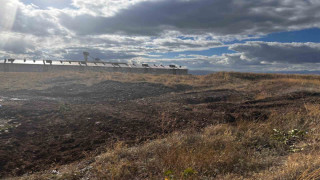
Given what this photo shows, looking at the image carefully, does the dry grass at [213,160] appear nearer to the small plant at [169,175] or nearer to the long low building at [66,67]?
the small plant at [169,175]

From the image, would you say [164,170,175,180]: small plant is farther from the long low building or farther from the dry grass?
the long low building

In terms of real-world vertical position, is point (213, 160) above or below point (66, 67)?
below

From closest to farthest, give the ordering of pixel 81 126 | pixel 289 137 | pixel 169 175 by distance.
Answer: pixel 169 175 < pixel 289 137 < pixel 81 126

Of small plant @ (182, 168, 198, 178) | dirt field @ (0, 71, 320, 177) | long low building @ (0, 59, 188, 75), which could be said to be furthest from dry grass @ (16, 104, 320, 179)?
long low building @ (0, 59, 188, 75)

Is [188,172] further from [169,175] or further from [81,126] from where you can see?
[81,126]

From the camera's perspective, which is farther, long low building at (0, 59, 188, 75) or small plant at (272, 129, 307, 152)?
long low building at (0, 59, 188, 75)

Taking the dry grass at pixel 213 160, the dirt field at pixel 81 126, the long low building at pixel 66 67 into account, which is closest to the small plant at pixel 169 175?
the dry grass at pixel 213 160

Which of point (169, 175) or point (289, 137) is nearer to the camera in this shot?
point (169, 175)

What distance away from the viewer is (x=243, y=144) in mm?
5633

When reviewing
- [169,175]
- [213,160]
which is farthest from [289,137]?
[169,175]

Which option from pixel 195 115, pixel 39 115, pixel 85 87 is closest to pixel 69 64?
pixel 85 87

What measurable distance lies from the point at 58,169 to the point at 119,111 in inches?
228

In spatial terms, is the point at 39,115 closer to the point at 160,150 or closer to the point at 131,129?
the point at 131,129

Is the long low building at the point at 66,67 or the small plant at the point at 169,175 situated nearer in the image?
the small plant at the point at 169,175
